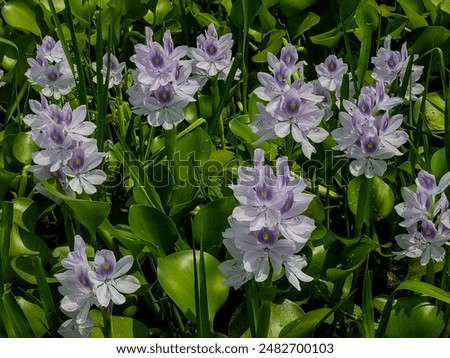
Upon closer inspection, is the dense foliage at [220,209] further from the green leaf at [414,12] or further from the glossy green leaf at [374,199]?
the green leaf at [414,12]

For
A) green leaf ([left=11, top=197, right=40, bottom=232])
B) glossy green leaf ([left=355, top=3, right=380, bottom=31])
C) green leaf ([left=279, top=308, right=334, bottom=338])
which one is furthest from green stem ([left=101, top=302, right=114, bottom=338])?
glossy green leaf ([left=355, top=3, right=380, bottom=31])

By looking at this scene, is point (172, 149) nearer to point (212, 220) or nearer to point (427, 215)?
point (212, 220)

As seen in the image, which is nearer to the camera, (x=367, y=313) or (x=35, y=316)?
(x=367, y=313)

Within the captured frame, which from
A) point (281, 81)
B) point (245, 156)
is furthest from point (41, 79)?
point (281, 81)

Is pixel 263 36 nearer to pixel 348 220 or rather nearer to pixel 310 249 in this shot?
pixel 348 220

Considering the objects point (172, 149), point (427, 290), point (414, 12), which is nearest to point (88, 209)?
point (172, 149)

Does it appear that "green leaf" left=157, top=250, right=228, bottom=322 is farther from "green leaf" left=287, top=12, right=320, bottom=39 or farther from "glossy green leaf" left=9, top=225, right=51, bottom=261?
"green leaf" left=287, top=12, right=320, bottom=39
